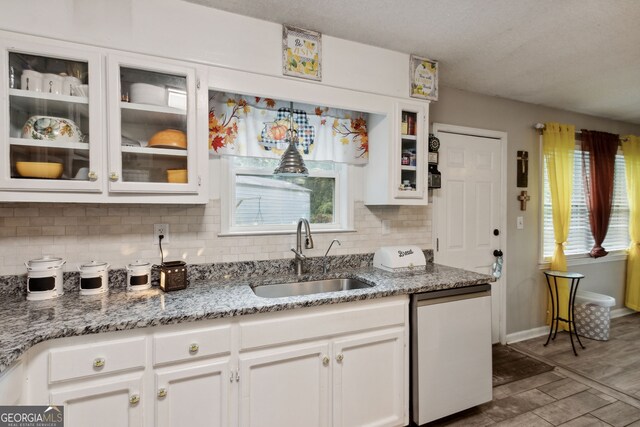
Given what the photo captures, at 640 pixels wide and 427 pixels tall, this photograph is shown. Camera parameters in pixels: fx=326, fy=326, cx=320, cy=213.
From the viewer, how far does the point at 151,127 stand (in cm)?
172

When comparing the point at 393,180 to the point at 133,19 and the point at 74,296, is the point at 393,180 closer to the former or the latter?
the point at 133,19

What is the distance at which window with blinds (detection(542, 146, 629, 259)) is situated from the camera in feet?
11.5

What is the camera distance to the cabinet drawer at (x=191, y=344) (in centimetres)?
138

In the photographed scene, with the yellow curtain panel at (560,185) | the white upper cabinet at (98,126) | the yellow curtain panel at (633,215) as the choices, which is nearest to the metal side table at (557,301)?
the yellow curtain panel at (560,185)

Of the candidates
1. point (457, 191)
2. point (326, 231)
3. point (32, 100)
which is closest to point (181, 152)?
point (32, 100)

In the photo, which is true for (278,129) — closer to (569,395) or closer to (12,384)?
(12,384)

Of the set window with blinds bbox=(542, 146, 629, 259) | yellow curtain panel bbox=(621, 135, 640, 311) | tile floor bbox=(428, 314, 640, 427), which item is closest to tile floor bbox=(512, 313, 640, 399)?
tile floor bbox=(428, 314, 640, 427)

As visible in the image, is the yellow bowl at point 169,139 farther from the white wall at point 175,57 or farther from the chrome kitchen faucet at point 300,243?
the chrome kitchen faucet at point 300,243

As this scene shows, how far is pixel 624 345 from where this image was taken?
317cm

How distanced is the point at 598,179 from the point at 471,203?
6.26ft

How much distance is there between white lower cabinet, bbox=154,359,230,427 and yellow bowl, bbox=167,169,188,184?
912mm

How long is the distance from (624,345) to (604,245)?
1298 millimetres

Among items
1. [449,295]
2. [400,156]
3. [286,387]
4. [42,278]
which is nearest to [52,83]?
[42,278]
